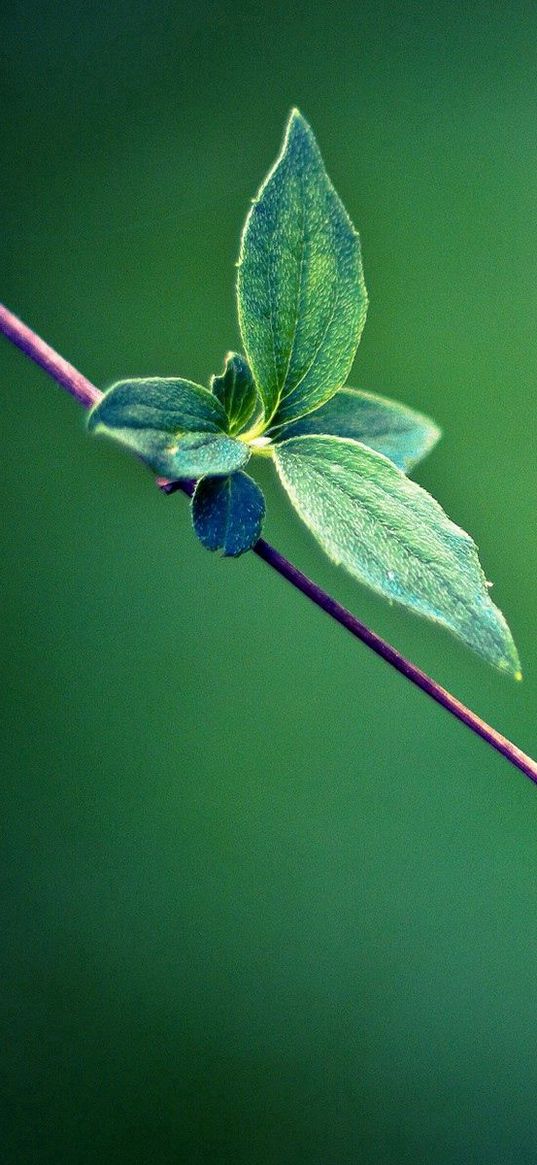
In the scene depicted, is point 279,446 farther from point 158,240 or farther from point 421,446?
point 158,240

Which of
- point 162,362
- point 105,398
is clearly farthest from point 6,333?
point 162,362

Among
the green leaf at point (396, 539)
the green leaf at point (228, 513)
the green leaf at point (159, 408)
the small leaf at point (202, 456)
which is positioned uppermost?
the green leaf at point (159, 408)

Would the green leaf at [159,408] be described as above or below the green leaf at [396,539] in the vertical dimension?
above
